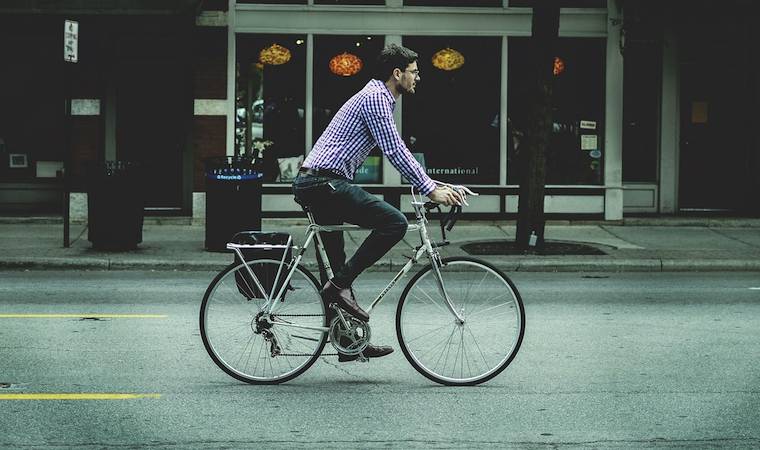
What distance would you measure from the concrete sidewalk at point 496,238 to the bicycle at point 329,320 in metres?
5.54

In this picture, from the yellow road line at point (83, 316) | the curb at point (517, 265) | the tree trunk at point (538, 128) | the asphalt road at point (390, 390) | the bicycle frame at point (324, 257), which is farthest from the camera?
the tree trunk at point (538, 128)

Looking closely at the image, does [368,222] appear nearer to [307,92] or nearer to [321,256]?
[321,256]

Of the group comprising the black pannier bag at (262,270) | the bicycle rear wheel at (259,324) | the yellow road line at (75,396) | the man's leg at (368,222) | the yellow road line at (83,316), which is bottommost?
the yellow road line at (75,396)

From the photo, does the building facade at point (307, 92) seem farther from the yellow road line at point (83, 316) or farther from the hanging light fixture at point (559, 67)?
the yellow road line at point (83, 316)

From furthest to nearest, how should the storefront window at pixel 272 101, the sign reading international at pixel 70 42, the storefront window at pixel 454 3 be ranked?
1. the storefront window at pixel 454 3
2. the storefront window at pixel 272 101
3. the sign reading international at pixel 70 42

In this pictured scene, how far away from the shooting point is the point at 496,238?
54.2ft

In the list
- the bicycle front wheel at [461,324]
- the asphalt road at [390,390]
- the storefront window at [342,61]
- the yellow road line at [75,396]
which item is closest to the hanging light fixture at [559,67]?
the storefront window at [342,61]

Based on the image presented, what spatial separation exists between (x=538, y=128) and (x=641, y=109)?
5215mm

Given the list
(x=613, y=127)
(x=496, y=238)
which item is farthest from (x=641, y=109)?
(x=496, y=238)

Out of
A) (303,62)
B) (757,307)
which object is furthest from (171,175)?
(757,307)

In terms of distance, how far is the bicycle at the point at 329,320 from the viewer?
6969 millimetres

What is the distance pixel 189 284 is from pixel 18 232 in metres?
5.56

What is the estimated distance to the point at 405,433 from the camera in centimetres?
596

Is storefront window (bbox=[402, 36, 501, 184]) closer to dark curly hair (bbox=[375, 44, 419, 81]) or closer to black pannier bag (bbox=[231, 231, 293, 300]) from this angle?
dark curly hair (bbox=[375, 44, 419, 81])
